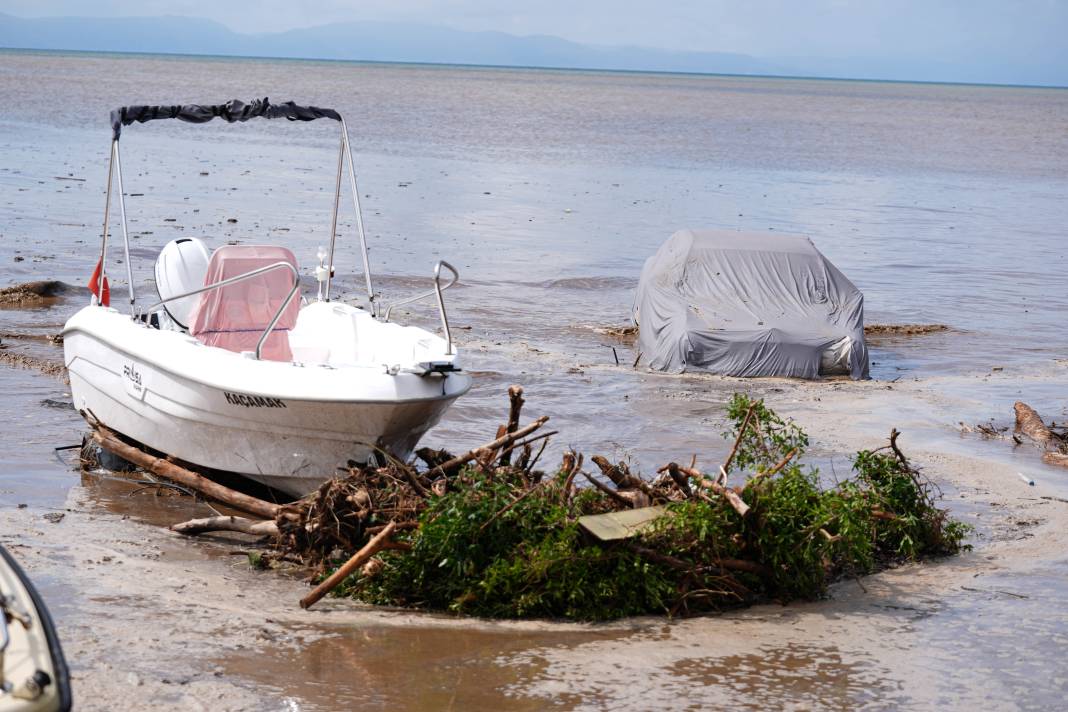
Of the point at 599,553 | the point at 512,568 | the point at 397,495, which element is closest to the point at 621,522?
the point at 599,553

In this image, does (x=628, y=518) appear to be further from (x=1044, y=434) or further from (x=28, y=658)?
(x=1044, y=434)

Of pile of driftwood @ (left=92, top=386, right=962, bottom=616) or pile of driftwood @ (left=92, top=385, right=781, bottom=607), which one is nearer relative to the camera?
pile of driftwood @ (left=92, top=386, right=962, bottom=616)

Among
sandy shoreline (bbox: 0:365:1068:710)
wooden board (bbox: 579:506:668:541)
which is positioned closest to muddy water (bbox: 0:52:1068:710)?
sandy shoreline (bbox: 0:365:1068:710)

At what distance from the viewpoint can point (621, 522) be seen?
6.39m

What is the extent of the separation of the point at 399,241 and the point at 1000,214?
1716 cm

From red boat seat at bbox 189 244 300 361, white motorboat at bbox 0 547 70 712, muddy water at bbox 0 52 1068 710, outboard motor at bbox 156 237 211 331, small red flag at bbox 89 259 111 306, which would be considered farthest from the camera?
outboard motor at bbox 156 237 211 331

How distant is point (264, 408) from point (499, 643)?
2.48 meters

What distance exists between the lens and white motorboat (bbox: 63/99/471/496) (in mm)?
7508

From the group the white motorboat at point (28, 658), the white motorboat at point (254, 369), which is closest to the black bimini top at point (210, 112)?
the white motorboat at point (254, 369)

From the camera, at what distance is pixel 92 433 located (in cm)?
903

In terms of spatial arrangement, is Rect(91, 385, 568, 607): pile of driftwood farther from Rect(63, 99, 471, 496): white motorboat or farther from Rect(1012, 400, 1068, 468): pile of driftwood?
Rect(1012, 400, 1068, 468): pile of driftwood

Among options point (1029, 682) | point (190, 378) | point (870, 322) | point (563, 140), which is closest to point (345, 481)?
point (190, 378)

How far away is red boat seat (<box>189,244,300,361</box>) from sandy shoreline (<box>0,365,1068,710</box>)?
6.17 feet

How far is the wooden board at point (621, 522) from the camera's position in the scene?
20.4ft
